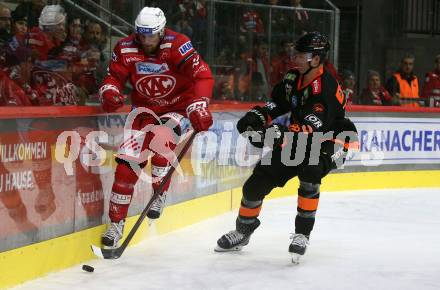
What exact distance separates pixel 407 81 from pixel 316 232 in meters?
4.67

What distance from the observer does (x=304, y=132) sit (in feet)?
18.9

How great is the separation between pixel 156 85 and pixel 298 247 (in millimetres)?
1427

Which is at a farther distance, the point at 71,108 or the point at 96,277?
the point at 71,108

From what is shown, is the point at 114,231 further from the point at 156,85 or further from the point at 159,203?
the point at 156,85

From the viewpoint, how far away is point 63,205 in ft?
18.0

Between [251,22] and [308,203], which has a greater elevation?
[251,22]

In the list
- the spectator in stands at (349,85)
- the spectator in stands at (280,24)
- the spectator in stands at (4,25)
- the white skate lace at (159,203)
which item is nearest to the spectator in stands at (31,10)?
the spectator in stands at (4,25)

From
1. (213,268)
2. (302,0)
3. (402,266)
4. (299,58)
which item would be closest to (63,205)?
(213,268)

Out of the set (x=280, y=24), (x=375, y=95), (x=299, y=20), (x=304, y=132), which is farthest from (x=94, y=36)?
(x=375, y=95)

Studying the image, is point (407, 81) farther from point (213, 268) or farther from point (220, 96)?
point (213, 268)

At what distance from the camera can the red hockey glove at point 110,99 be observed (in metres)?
5.84

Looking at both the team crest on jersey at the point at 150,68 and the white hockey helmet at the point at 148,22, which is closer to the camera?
the white hockey helmet at the point at 148,22

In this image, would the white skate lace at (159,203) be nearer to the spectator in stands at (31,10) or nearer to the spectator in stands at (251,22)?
the spectator in stands at (31,10)

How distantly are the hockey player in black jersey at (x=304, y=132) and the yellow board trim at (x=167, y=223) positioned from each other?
0.90 meters
